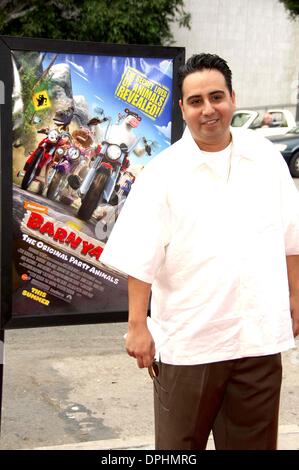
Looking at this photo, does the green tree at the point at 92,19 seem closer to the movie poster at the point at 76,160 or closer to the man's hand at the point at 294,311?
the movie poster at the point at 76,160

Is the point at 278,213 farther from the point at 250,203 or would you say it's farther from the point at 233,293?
the point at 233,293

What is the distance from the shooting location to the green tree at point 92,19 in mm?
24844

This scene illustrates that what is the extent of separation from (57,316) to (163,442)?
1536mm

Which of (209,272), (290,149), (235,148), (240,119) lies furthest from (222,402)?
(240,119)

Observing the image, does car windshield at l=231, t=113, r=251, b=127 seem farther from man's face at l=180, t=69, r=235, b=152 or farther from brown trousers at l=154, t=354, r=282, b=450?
brown trousers at l=154, t=354, r=282, b=450

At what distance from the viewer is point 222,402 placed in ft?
10.3

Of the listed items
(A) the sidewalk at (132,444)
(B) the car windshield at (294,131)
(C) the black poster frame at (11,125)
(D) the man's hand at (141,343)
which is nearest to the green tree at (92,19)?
(B) the car windshield at (294,131)

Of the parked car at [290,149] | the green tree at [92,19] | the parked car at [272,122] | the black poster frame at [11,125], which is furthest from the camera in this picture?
the green tree at [92,19]

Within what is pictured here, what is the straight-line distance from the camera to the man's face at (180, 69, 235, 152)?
10.00 feet

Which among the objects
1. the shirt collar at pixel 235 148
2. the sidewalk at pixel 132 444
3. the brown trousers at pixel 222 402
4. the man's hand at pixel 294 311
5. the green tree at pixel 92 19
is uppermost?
the green tree at pixel 92 19

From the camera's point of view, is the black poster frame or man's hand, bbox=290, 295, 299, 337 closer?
man's hand, bbox=290, 295, 299, 337

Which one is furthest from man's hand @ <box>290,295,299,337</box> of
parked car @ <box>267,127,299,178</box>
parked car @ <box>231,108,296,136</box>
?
parked car @ <box>231,108,296,136</box>

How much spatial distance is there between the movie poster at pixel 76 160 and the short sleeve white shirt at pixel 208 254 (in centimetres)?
138

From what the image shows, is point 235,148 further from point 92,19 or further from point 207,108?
point 92,19
